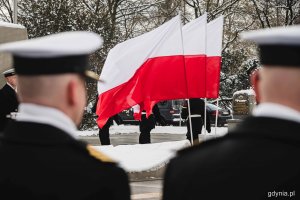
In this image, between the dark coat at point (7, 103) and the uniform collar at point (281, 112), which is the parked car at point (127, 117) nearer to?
the dark coat at point (7, 103)

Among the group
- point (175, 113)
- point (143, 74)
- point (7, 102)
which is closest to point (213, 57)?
point (143, 74)

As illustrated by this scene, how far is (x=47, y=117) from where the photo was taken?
2.62 m

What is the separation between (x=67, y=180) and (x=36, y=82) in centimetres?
37

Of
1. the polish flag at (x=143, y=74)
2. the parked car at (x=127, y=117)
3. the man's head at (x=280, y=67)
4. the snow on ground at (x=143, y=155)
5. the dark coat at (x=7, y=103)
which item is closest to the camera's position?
the man's head at (x=280, y=67)

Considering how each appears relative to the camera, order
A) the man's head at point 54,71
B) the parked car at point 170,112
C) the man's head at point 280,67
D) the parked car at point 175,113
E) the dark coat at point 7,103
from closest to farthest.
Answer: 1. the man's head at point 280,67
2. the man's head at point 54,71
3. the dark coat at point 7,103
4. the parked car at point 175,113
5. the parked car at point 170,112

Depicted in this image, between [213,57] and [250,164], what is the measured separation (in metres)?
12.6

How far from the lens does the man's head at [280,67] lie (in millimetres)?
2482

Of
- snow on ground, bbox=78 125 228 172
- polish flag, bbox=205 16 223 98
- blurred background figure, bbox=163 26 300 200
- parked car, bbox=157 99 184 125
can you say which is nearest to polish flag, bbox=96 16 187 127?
snow on ground, bbox=78 125 228 172

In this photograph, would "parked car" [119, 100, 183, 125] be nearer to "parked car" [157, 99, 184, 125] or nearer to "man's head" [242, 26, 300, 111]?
"parked car" [157, 99, 184, 125]

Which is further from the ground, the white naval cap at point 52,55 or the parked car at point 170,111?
the white naval cap at point 52,55

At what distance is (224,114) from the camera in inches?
1400

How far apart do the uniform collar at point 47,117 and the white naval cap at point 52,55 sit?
13 centimetres

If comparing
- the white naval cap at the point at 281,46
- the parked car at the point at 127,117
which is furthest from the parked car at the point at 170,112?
the white naval cap at the point at 281,46

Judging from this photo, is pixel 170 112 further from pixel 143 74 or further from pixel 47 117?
pixel 47 117
